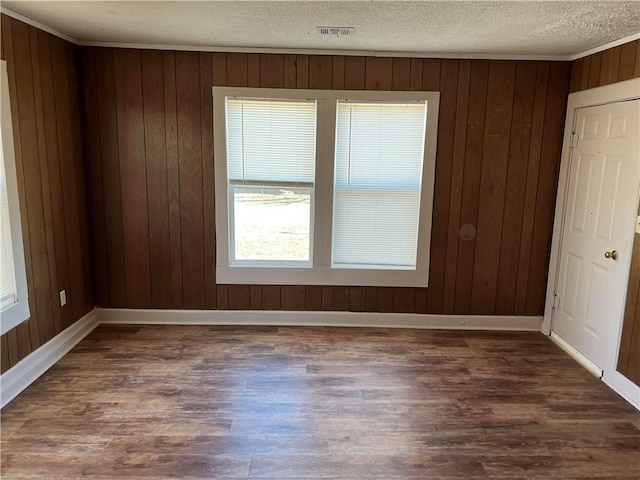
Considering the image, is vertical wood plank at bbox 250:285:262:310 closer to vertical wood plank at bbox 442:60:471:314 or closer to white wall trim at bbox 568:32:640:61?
vertical wood plank at bbox 442:60:471:314

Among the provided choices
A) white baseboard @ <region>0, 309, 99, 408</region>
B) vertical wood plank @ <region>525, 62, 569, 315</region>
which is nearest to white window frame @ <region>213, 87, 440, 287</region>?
vertical wood plank @ <region>525, 62, 569, 315</region>

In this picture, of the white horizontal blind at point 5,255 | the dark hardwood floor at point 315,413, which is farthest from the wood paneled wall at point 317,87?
the white horizontal blind at point 5,255

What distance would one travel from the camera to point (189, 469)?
2.17 metres

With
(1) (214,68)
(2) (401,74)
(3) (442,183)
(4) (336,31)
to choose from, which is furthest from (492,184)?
(1) (214,68)

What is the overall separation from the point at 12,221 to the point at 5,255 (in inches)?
8.5

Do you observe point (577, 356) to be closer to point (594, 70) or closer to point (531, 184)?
point (531, 184)

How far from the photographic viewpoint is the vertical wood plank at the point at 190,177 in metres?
3.62

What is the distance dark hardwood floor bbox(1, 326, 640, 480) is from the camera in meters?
2.22

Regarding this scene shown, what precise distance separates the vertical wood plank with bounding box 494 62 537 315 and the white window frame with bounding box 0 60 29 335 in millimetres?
3740

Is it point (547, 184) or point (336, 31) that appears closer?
point (336, 31)

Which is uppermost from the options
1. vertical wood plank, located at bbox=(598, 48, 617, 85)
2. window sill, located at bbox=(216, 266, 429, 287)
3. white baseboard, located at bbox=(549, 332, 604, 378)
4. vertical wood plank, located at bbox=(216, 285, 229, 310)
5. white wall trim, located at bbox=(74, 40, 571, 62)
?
white wall trim, located at bbox=(74, 40, 571, 62)

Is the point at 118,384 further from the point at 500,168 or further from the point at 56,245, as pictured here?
the point at 500,168

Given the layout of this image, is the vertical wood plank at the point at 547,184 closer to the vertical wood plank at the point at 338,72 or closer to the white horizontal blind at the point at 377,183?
the white horizontal blind at the point at 377,183

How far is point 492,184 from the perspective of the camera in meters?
3.80
